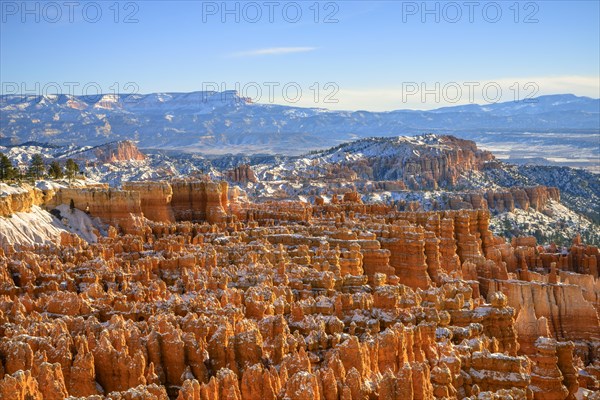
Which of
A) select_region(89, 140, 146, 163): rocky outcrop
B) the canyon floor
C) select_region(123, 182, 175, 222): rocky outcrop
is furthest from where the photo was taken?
select_region(89, 140, 146, 163): rocky outcrop

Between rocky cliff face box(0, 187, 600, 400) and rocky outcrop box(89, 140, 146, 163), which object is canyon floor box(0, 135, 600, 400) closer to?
rocky cliff face box(0, 187, 600, 400)

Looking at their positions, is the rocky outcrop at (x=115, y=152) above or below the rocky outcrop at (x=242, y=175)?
above

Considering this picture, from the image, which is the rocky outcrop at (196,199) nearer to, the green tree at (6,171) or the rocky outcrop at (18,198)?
the rocky outcrop at (18,198)

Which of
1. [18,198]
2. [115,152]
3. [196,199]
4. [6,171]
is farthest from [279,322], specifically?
[115,152]

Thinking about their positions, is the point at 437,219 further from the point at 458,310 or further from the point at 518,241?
the point at 458,310

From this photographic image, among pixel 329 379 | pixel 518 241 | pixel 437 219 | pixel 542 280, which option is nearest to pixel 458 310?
pixel 329 379

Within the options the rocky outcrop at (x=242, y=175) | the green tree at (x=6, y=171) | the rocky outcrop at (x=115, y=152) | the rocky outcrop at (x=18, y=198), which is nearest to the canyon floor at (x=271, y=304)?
the rocky outcrop at (x=18, y=198)

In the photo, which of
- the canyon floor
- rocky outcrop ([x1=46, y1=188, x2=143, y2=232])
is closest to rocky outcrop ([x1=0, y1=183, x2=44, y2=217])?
the canyon floor

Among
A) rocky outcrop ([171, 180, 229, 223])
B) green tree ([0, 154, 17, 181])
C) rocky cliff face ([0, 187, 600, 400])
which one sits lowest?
rocky cliff face ([0, 187, 600, 400])
